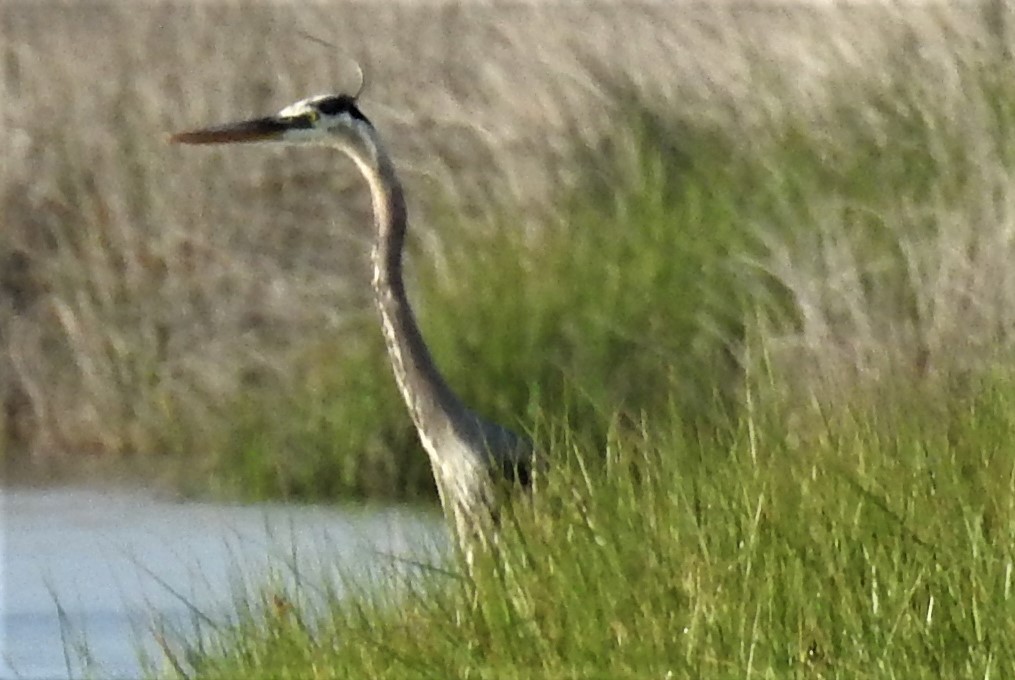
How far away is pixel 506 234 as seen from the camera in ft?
25.3

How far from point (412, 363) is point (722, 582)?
1.58 meters

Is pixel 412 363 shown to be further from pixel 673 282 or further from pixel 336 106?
pixel 673 282

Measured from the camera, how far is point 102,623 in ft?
18.6

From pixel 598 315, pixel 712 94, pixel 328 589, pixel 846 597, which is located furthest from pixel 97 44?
pixel 846 597

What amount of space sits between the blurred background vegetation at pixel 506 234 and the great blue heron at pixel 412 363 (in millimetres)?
768

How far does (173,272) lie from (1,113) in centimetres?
123

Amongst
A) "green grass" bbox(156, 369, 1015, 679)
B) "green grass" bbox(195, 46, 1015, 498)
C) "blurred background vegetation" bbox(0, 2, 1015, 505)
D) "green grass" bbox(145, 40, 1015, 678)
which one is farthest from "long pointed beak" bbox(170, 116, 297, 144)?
"green grass" bbox(156, 369, 1015, 679)

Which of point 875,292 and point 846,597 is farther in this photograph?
point 875,292

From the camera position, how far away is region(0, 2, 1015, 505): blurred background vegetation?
22.3 ft

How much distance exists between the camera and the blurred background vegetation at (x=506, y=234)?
6.79 meters

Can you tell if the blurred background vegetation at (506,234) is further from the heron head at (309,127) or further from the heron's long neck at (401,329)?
the heron head at (309,127)

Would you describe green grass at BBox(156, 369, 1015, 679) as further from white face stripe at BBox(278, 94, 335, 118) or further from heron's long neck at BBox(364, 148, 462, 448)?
white face stripe at BBox(278, 94, 335, 118)

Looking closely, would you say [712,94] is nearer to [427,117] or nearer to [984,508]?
[427,117]

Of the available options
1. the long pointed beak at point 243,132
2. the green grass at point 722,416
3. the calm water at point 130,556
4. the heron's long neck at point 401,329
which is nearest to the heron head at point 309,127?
the long pointed beak at point 243,132
